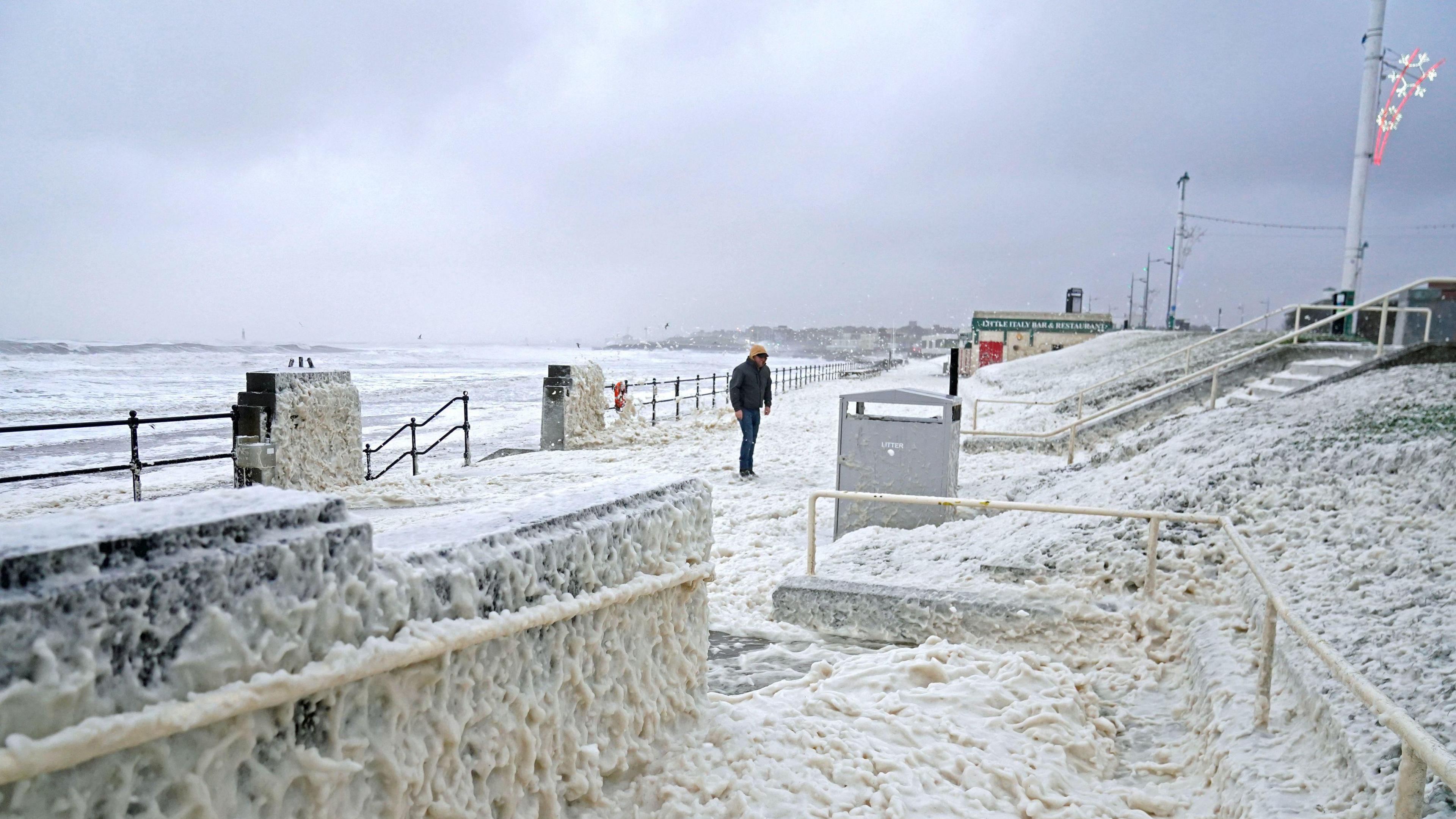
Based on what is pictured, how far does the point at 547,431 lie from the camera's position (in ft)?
43.4

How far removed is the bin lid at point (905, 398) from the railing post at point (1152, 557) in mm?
2521

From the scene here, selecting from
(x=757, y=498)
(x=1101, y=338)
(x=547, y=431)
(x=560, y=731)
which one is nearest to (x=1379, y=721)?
(x=560, y=731)

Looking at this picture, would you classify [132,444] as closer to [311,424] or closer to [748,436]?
[311,424]

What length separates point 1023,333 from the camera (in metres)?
45.3

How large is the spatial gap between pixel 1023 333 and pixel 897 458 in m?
41.3

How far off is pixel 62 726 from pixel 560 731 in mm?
1142

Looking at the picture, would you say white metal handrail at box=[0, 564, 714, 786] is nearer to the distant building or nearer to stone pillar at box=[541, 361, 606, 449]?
stone pillar at box=[541, 361, 606, 449]

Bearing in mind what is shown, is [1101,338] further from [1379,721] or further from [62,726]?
[62,726]

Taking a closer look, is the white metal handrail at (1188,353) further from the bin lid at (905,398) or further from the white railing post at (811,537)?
the white railing post at (811,537)

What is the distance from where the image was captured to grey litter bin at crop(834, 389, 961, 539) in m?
7.12

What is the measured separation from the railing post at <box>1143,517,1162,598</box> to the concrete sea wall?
3459mm

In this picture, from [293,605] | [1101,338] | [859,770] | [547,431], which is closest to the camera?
[293,605]

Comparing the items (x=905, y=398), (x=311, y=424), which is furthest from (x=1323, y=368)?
(x=311, y=424)

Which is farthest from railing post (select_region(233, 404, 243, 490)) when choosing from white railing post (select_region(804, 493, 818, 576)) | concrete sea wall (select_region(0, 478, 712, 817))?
concrete sea wall (select_region(0, 478, 712, 817))
